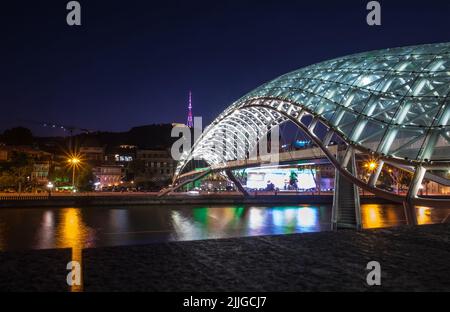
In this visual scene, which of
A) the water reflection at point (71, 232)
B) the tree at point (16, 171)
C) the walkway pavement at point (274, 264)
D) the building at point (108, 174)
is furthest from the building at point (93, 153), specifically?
the walkway pavement at point (274, 264)

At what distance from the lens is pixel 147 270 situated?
5.40 m

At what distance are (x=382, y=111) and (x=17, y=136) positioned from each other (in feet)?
423

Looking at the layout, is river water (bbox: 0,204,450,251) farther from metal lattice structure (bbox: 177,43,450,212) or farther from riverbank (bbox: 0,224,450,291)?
riverbank (bbox: 0,224,450,291)

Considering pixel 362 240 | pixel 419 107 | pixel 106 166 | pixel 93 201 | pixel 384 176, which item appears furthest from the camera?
pixel 106 166

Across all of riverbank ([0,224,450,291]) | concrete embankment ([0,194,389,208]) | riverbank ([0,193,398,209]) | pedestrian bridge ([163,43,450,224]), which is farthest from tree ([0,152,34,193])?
riverbank ([0,224,450,291])

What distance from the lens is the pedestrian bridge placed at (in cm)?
1811

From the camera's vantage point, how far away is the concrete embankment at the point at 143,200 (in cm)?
4969

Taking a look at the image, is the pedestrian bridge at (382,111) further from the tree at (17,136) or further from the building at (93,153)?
the building at (93,153)

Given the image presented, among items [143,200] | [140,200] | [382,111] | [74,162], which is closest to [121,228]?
[382,111]

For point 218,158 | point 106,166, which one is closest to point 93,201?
point 218,158

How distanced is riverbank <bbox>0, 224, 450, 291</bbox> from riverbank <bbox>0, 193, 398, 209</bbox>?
47.7 metres
